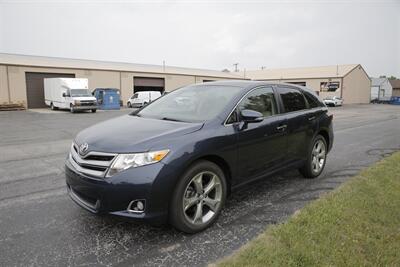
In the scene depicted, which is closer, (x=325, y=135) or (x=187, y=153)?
(x=187, y=153)

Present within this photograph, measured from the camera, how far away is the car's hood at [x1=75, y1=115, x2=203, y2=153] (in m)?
3.14

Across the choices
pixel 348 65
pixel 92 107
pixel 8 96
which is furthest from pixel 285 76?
pixel 8 96

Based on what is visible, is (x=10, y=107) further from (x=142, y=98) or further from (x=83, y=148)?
(x=83, y=148)

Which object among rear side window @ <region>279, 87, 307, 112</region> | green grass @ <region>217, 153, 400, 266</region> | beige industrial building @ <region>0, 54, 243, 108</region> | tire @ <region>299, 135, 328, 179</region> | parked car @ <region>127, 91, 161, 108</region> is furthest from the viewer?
parked car @ <region>127, 91, 161, 108</region>

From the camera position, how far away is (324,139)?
19.4 ft

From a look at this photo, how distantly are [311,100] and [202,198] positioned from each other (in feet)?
10.7

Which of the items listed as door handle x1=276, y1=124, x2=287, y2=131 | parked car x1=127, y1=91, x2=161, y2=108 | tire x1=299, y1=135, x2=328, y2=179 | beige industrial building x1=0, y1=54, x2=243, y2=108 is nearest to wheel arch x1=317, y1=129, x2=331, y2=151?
tire x1=299, y1=135, x2=328, y2=179

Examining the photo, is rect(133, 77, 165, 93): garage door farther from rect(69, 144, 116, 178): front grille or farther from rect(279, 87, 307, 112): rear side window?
rect(69, 144, 116, 178): front grille

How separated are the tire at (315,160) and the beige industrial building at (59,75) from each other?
96.9 feet

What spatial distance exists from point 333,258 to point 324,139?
344 centimetres

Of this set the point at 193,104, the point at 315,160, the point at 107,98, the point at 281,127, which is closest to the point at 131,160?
the point at 193,104

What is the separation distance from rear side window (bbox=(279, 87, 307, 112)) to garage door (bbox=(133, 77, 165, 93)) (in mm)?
34118

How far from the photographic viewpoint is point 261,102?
452 centimetres

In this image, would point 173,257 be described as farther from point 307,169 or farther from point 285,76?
point 285,76
